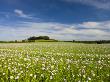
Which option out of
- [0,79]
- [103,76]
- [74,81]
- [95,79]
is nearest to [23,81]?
[0,79]

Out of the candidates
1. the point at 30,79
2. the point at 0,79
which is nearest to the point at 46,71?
the point at 30,79

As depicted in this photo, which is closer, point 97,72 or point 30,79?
point 30,79

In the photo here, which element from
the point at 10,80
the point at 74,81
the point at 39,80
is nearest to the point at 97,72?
the point at 74,81

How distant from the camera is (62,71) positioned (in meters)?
12.0

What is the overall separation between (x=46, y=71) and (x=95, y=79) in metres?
2.55

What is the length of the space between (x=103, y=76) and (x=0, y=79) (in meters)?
4.55

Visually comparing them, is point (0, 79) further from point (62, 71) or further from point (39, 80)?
point (62, 71)

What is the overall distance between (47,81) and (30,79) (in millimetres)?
812

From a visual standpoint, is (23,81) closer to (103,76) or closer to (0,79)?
(0,79)

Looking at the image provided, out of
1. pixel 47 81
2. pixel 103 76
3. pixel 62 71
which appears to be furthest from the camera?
pixel 62 71

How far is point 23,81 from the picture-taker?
9805 mm

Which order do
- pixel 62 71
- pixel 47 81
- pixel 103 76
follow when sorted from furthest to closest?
1. pixel 62 71
2. pixel 103 76
3. pixel 47 81

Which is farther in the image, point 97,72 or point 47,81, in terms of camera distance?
point 97,72

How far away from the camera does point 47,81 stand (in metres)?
9.76
